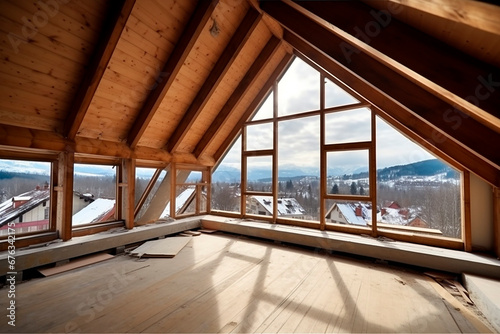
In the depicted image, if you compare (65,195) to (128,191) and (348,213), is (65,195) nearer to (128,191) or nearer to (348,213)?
(128,191)

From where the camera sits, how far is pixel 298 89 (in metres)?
5.22

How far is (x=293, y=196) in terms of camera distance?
209 inches

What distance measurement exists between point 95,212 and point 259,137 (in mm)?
4011

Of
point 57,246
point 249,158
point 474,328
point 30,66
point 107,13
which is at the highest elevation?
point 107,13

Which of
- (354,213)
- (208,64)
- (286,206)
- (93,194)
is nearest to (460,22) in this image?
(208,64)

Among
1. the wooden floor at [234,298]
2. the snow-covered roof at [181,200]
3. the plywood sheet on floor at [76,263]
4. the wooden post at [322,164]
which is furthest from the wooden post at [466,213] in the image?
the plywood sheet on floor at [76,263]

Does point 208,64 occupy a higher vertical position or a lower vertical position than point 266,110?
higher

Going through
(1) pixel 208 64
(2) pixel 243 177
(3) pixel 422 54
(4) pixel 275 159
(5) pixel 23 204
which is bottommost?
(5) pixel 23 204

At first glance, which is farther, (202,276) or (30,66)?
(202,276)

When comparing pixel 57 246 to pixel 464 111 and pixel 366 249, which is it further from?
pixel 464 111

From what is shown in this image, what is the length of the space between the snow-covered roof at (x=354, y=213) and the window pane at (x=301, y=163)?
0.53 metres

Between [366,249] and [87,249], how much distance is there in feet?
15.3

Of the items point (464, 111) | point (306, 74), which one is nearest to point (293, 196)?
point (306, 74)

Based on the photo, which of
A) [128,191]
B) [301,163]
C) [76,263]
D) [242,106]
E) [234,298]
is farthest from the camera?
[242,106]
